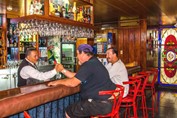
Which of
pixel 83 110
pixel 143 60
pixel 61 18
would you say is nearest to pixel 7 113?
pixel 83 110

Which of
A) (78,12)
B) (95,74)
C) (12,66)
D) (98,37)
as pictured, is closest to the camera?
(95,74)

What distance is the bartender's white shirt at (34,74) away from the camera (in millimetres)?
2997

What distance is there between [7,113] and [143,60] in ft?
17.8

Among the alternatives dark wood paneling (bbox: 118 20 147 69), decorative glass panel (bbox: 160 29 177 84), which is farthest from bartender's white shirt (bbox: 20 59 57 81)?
decorative glass panel (bbox: 160 29 177 84)

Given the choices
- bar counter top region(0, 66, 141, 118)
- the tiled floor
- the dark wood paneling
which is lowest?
the tiled floor

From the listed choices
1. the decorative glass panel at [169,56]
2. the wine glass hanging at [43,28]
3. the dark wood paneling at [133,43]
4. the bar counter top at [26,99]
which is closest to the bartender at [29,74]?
the wine glass hanging at [43,28]

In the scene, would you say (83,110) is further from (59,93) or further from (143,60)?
(143,60)

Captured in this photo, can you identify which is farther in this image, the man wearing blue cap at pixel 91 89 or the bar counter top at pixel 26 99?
the man wearing blue cap at pixel 91 89

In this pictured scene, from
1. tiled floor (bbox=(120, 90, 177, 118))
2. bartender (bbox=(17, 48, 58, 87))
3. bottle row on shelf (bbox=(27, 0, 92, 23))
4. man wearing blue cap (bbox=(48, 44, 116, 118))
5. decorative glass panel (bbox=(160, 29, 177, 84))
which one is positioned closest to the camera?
man wearing blue cap (bbox=(48, 44, 116, 118))

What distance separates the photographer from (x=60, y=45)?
26.1ft

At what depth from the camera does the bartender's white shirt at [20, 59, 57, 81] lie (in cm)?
300

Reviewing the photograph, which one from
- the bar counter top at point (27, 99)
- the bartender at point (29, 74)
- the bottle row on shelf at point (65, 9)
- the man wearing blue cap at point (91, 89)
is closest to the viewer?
the bar counter top at point (27, 99)

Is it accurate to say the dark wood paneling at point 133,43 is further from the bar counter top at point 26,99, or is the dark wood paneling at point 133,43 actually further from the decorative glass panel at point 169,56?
the bar counter top at point 26,99

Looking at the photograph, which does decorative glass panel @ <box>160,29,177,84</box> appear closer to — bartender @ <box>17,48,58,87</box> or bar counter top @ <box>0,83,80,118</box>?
bartender @ <box>17,48,58,87</box>
